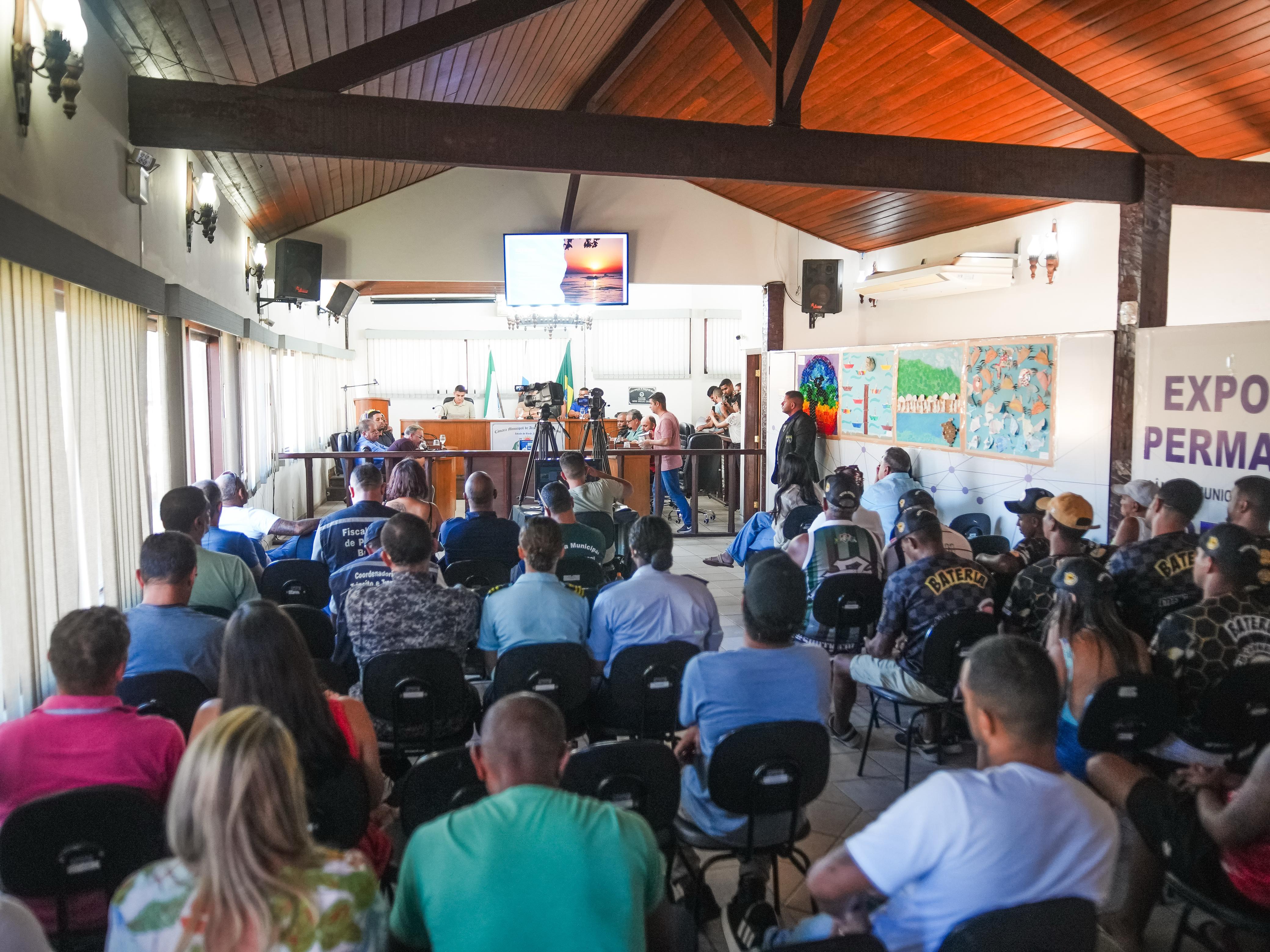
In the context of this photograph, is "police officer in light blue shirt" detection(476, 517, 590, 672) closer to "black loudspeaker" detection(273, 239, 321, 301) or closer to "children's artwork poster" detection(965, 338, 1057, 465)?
"children's artwork poster" detection(965, 338, 1057, 465)

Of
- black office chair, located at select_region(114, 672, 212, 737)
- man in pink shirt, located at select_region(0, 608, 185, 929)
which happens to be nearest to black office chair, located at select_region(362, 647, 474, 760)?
black office chair, located at select_region(114, 672, 212, 737)

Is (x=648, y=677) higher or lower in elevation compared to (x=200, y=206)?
lower

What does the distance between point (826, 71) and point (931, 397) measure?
9.41 feet

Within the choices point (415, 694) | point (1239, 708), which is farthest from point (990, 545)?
point (415, 694)

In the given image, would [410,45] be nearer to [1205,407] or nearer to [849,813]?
[849,813]

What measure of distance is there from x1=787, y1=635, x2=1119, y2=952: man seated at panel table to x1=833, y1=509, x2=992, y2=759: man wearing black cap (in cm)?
182

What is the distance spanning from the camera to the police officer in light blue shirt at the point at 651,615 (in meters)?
3.28

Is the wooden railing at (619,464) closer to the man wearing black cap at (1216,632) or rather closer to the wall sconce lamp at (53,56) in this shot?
the wall sconce lamp at (53,56)

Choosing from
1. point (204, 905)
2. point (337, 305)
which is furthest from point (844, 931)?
point (337, 305)

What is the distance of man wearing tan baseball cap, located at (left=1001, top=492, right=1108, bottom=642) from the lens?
3.60m

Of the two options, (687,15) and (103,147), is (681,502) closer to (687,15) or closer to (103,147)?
(687,15)

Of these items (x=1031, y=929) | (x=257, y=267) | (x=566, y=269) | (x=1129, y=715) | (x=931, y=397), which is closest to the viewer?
(x=1031, y=929)

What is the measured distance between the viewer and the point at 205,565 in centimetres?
350

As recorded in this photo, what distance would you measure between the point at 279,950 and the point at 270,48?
4.51 metres
